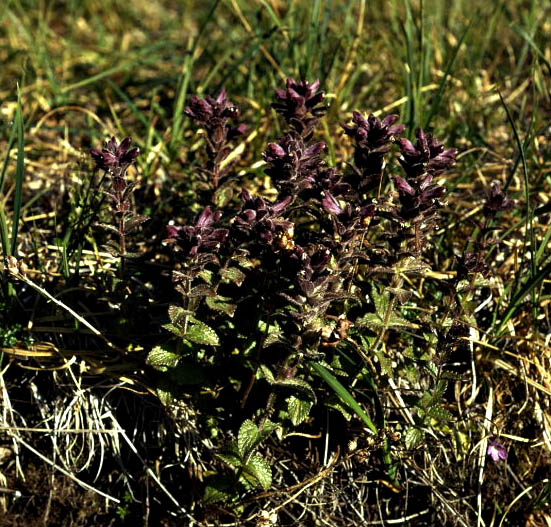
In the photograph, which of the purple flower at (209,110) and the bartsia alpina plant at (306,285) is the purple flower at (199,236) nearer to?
the bartsia alpina plant at (306,285)

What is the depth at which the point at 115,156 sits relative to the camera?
2.51 meters

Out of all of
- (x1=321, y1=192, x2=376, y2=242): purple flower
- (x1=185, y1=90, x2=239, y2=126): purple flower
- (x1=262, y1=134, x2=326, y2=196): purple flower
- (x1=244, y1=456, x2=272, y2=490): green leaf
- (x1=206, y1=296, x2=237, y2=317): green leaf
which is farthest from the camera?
(x1=185, y1=90, x2=239, y2=126): purple flower

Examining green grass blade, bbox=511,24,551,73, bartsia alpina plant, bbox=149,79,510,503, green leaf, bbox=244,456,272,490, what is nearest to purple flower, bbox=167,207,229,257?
bartsia alpina plant, bbox=149,79,510,503

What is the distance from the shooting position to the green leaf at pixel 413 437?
2.71 metres

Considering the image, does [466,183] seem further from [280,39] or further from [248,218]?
[248,218]

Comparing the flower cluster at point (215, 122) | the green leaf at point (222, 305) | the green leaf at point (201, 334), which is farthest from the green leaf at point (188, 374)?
the flower cluster at point (215, 122)

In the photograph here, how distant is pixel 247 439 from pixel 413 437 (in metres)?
0.67

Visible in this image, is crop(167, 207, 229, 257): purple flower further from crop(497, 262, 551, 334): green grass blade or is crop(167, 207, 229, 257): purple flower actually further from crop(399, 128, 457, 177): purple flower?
crop(497, 262, 551, 334): green grass blade

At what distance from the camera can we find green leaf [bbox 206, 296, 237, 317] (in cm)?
253

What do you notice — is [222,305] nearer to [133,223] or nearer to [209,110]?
[133,223]

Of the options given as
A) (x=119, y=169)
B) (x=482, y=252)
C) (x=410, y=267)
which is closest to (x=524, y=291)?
(x=482, y=252)

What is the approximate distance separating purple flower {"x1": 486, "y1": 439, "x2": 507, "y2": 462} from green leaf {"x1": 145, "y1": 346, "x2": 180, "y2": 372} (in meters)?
1.39

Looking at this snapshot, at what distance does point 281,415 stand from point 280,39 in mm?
2593

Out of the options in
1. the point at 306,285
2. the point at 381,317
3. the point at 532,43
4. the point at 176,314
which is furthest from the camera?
the point at 532,43
